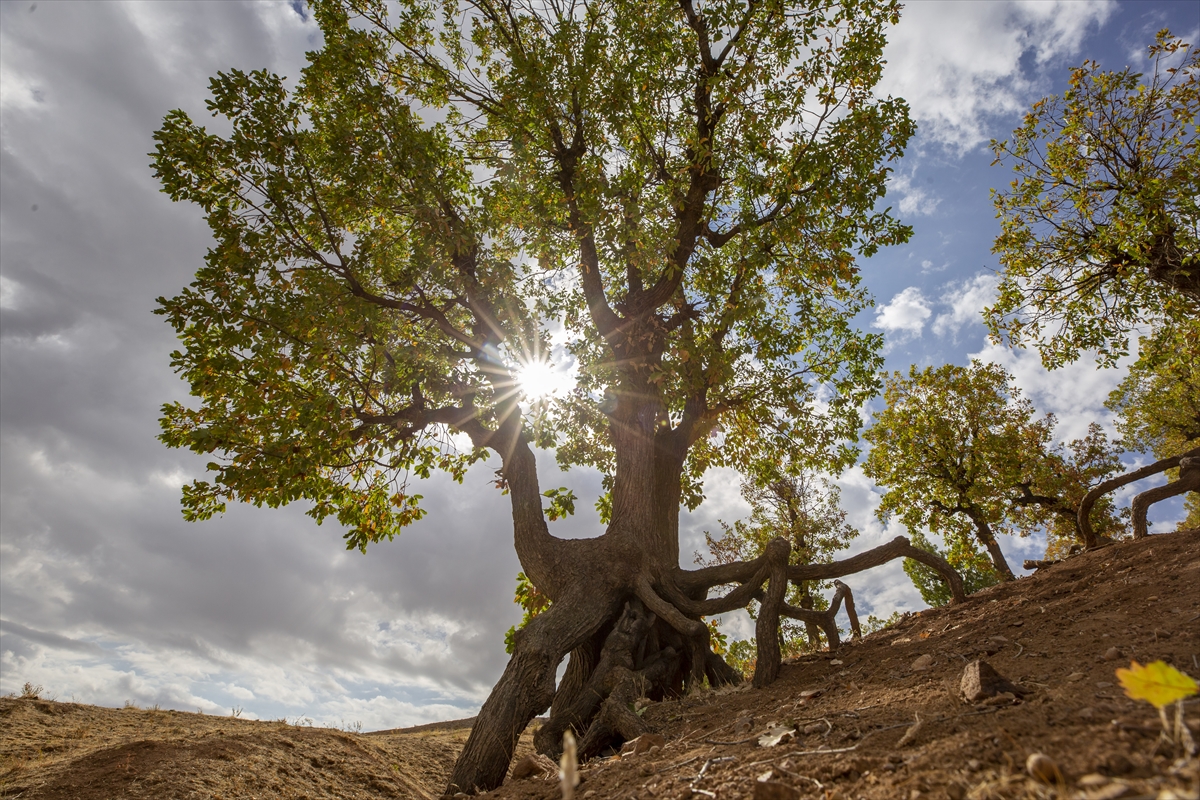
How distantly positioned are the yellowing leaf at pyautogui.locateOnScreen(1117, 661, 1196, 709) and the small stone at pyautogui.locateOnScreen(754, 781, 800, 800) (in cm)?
131

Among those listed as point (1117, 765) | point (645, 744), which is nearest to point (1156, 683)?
point (1117, 765)

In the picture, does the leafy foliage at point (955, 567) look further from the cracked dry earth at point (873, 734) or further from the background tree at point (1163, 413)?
the cracked dry earth at point (873, 734)

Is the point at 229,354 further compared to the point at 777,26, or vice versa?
the point at 777,26

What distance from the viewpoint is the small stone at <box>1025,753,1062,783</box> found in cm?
180

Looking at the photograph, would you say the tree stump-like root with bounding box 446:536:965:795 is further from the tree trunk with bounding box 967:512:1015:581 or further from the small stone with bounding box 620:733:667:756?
the tree trunk with bounding box 967:512:1015:581

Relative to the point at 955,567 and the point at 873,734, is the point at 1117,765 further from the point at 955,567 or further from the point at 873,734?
the point at 955,567

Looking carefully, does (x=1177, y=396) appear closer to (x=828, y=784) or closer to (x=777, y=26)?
(x=777, y=26)

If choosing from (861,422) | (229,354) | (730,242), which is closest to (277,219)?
(229,354)

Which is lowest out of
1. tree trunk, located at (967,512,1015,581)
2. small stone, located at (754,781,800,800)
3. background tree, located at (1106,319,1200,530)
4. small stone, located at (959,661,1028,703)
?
small stone, located at (754,781,800,800)

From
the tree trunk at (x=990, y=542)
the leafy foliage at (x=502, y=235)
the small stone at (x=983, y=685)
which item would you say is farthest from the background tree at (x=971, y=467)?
the small stone at (x=983, y=685)

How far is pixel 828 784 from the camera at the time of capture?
237 cm

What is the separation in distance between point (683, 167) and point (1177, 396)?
2008 cm

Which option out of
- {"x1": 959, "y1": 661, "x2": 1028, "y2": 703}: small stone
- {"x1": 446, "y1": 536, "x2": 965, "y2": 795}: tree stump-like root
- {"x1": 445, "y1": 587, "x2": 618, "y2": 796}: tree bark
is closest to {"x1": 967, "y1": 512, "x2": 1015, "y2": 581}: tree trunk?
{"x1": 446, "y1": 536, "x2": 965, "y2": 795}: tree stump-like root

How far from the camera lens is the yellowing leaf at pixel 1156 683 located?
1494 mm
